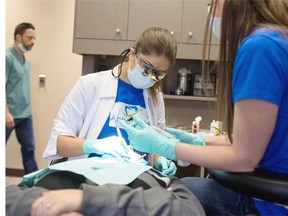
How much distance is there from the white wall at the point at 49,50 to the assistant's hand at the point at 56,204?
2794 mm

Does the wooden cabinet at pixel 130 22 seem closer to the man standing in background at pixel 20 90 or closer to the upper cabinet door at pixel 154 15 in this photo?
the upper cabinet door at pixel 154 15

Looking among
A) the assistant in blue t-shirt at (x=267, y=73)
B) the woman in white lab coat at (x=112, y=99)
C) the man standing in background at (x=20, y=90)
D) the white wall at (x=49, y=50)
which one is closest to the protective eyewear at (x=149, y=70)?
the woman in white lab coat at (x=112, y=99)

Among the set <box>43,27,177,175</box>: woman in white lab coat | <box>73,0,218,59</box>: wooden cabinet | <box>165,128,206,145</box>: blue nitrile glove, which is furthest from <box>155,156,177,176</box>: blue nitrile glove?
<box>73,0,218,59</box>: wooden cabinet

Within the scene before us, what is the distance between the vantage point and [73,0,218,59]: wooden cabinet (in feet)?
8.46

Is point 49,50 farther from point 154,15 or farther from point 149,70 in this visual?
point 149,70

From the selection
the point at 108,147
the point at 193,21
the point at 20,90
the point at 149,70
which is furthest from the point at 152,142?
the point at 20,90

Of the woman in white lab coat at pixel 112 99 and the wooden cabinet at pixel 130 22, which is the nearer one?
the woman in white lab coat at pixel 112 99

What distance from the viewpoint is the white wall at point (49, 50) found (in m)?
3.37

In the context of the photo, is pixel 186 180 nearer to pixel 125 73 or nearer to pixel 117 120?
pixel 117 120

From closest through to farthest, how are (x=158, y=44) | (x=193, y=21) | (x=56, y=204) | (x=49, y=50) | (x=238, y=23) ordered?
(x=56, y=204)
(x=238, y=23)
(x=158, y=44)
(x=193, y=21)
(x=49, y=50)

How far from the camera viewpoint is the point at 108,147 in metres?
1.15

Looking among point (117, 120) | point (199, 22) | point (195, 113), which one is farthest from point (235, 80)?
point (195, 113)

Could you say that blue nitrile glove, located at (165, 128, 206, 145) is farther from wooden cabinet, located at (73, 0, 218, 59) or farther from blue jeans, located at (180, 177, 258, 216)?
wooden cabinet, located at (73, 0, 218, 59)

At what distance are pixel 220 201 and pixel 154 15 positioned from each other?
197 cm
